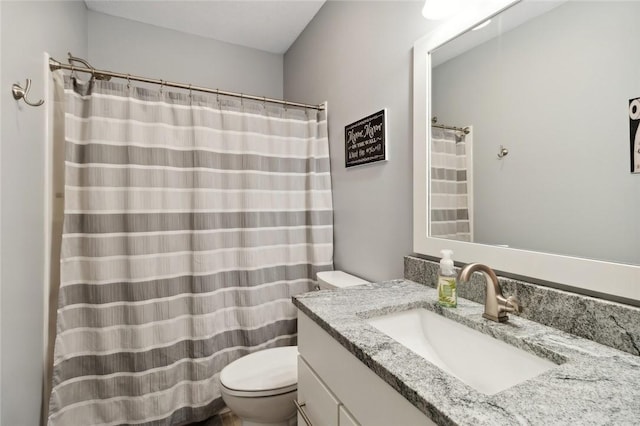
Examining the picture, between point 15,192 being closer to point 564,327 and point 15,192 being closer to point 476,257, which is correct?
point 476,257

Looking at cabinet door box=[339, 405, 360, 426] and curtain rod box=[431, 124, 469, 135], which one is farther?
curtain rod box=[431, 124, 469, 135]

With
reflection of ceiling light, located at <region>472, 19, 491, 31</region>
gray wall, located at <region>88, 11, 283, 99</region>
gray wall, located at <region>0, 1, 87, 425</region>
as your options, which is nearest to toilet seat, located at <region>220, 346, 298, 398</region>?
gray wall, located at <region>0, 1, 87, 425</region>

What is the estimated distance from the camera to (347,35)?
5.60ft

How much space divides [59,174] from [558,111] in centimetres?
206

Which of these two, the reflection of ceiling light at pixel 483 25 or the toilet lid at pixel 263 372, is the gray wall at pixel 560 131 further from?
the toilet lid at pixel 263 372

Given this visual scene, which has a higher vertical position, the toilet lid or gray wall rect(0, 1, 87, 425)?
gray wall rect(0, 1, 87, 425)

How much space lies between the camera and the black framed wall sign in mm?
1427

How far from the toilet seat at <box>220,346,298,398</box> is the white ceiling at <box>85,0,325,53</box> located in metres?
2.14

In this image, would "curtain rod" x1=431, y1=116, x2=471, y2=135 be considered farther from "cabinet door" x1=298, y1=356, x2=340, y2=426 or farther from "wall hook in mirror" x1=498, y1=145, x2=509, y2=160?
"cabinet door" x1=298, y1=356, x2=340, y2=426

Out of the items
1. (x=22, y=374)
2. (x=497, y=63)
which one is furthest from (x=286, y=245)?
(x=497, y=63)

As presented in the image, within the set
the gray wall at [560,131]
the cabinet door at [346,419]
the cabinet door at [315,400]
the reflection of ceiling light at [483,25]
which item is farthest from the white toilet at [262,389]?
the reflection of ceiling light at [483,25]

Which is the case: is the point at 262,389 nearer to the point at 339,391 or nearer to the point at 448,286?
the point at 339,391

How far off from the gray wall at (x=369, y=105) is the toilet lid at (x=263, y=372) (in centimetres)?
59

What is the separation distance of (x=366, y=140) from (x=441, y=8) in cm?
63
